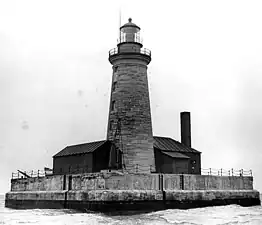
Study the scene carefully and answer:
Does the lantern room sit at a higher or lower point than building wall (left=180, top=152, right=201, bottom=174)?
higher

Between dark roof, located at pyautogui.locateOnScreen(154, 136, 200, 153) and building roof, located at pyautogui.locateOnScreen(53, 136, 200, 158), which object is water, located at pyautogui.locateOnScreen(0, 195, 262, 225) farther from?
dark roof, located at pyautogui.locateOnScreen(154, 136, 200, 153)

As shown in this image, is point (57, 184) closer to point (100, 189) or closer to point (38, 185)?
point (38, 185)

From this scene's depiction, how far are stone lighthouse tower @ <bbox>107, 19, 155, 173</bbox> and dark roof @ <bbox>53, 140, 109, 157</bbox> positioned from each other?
1.06 m

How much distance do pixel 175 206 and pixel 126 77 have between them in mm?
9176

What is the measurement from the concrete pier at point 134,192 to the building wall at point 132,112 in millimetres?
2733

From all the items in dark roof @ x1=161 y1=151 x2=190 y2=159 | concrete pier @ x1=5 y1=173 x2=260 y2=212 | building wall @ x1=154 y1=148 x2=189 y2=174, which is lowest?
concrete pier @ x1=5 y1=173 x2=260 y2=212

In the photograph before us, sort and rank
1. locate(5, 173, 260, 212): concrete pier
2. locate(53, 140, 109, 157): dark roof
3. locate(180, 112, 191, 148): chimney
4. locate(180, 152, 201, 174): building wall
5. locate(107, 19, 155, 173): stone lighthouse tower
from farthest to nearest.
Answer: locate(180, 112, 191, 148): chimney, locate(180, 152, 201, 174): building wall, locate(53, 140, 109, 157): dark roof, locate(107, 19, 155, 173): stone lighthouse tower, locate(5, 173, 260, 212): concrete pier

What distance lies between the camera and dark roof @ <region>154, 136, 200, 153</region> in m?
33.0

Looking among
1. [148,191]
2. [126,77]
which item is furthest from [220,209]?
[126,77]

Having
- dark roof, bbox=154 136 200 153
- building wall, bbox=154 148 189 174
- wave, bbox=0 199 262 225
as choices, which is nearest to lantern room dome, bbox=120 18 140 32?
dark roof, bbox=154 136 200 153

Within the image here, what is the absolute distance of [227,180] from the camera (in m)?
31.2

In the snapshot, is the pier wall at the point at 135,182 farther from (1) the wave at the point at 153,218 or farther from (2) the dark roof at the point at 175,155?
(2) the dark roof at the point at 175,155

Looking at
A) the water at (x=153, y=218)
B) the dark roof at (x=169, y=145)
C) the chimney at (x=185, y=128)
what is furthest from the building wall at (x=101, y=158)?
the chimney at (x=185, y=128)

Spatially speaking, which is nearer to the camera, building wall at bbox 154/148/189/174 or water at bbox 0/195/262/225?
water at bbox 0/195/262/225
